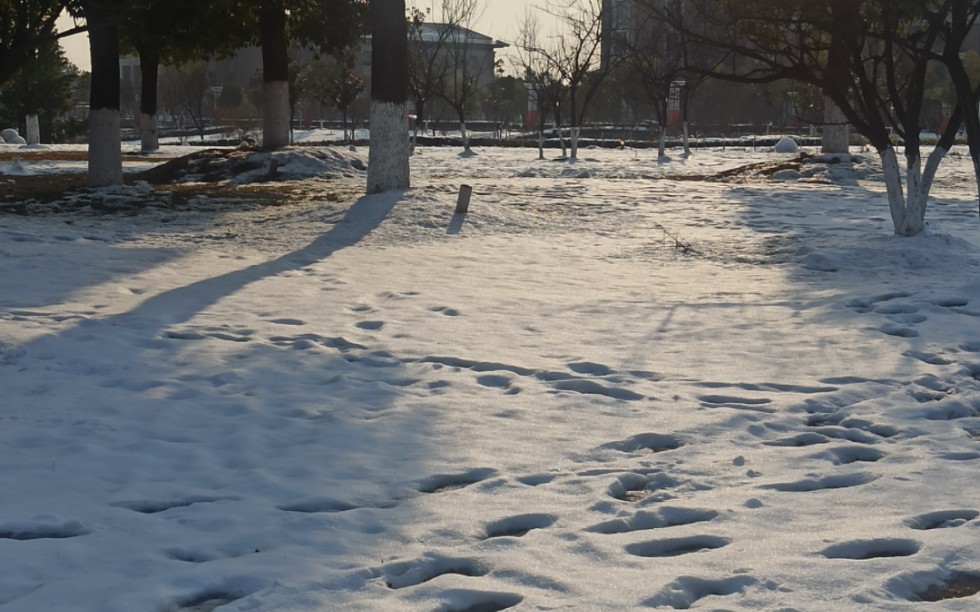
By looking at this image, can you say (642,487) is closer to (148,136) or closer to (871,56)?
(871,56)

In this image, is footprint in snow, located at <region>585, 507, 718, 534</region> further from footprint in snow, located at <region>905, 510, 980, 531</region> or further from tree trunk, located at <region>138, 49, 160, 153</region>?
tree trunk, located at <region>138, 49, 160, 153</region>

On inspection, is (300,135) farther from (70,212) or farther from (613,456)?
(613,456)

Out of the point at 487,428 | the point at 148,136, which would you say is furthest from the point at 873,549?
the point at 148,136

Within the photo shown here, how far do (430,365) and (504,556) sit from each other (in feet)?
9.95

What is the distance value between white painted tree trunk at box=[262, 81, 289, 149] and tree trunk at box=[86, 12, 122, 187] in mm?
7220

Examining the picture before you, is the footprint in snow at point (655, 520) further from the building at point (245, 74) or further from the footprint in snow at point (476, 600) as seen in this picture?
the building at point (245, 74)

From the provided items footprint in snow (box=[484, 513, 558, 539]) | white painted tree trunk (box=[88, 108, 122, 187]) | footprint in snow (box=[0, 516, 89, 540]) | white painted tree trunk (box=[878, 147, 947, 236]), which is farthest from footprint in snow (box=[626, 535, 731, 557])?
white painted tree trunk (box=[88, 108, 122, 187])

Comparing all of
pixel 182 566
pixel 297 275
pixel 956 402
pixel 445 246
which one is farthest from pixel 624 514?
pixel 445 246

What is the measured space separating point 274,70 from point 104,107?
733cm

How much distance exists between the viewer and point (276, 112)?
80.5ft

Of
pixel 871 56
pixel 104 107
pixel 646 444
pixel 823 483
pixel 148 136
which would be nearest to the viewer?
pixel 823 483

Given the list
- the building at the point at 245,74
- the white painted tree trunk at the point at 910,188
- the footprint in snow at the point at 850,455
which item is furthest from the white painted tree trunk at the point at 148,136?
the building at the point at 245,74

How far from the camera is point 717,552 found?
3.99m

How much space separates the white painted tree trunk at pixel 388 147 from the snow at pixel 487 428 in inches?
156
